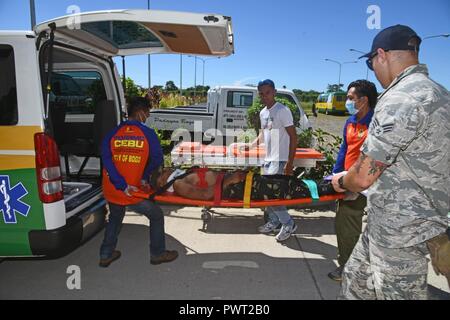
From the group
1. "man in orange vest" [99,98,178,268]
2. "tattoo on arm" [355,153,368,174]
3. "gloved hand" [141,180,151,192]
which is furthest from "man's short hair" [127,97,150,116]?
"tattoo on arm" [355,153,368,174]

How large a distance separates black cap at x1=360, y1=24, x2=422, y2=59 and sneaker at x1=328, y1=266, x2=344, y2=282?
227 cm

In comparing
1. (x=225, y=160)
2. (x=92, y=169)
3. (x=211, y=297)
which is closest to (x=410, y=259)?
(x=211, y=297)

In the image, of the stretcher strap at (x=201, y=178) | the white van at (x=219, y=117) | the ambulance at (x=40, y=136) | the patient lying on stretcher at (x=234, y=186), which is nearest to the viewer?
the ambulance at (x=40, y=136)

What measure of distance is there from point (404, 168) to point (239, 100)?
815 centimetres

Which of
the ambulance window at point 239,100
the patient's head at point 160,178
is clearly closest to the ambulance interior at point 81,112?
the patient's head at point 160,178

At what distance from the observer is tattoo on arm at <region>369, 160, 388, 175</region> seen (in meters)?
1.88

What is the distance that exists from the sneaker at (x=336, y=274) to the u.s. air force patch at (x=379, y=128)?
2.00 m

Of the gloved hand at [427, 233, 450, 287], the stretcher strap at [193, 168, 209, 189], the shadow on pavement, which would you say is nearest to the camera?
the gloved hand at [427, 233, 450, 287]

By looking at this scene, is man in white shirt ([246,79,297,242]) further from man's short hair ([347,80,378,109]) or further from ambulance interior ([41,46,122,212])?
ambulance interior ([41,46,122,212])

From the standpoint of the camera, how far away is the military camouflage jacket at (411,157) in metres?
1.81

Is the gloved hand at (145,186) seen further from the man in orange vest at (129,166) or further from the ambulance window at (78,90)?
the ambulance window at (78,90)

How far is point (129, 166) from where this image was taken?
125 inches

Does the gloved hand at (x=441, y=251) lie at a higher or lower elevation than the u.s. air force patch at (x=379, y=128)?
lower

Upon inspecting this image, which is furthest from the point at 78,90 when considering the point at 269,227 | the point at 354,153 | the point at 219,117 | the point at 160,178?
the point at 219,117
